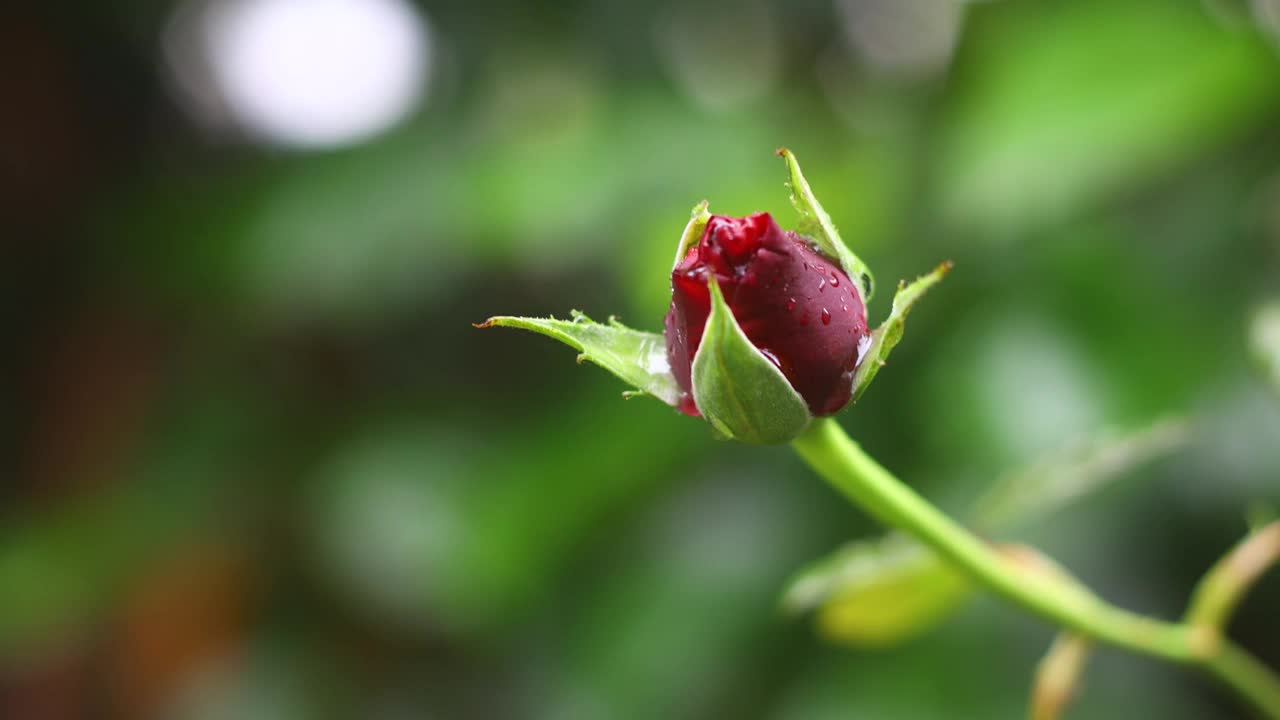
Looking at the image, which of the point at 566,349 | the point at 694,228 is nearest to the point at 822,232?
the point at 694,228

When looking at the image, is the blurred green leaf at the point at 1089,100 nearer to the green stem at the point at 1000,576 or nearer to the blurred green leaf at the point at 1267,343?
the blurred green leaf at the point at 1267,343

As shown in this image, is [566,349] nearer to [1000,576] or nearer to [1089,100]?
[1089,100]

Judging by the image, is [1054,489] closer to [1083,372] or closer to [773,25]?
[1083,372]

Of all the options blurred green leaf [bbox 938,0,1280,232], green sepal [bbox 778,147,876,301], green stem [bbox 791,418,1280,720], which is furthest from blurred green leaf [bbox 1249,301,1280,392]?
blurred green leaf [bbox 938,0,1280,232]

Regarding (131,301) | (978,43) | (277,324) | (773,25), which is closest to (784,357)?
(978,43)

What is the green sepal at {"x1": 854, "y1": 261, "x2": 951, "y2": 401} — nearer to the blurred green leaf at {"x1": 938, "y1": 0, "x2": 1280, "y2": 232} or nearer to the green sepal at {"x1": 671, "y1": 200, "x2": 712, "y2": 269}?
the green sepal at {"x1": 671, "y1": 200, "x2": 712, "y2": 269}

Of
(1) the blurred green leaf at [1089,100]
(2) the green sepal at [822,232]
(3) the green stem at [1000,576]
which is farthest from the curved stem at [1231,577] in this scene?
(1) the blurred green leaf at [1089,100]
